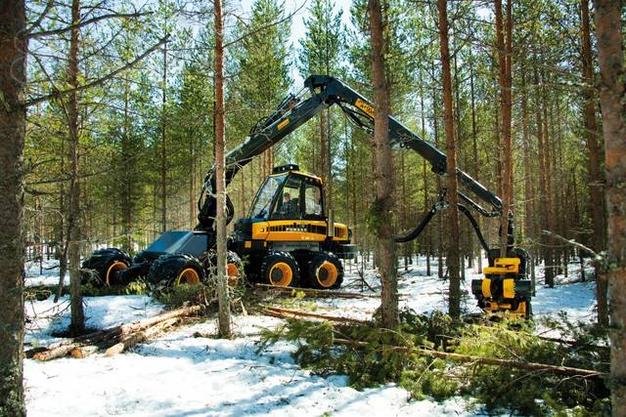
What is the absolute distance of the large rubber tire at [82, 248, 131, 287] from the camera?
39.9 feet

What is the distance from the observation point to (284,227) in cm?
1355

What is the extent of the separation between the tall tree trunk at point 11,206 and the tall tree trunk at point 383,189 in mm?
4059

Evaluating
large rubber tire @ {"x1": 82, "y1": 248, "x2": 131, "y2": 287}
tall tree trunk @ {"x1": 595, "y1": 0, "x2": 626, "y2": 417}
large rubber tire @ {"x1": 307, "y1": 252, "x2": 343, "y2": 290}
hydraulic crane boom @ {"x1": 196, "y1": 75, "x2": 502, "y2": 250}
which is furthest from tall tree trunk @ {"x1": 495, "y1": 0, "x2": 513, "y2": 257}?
large rubber tire @ {"x1": 82, "y1": 248, "x2": 131, "y2": 287}

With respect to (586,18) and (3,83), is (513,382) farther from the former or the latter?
(586,18)

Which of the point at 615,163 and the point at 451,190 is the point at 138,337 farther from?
the point at 615,163

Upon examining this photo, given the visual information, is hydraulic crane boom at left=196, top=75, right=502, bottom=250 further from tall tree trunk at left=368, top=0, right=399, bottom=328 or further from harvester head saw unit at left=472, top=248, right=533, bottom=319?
tall tree trunk at left=368, top=0, right=399, bottom=328

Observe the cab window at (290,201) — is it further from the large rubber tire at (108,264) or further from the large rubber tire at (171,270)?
the large rubber tire at (108,264)

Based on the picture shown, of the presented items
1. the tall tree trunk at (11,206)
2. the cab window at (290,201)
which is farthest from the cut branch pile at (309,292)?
the tall tree trunk at (11,206)

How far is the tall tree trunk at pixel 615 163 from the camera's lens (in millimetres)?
3014

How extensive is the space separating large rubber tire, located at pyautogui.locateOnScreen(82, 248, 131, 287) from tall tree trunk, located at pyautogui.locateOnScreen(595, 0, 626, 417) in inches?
439

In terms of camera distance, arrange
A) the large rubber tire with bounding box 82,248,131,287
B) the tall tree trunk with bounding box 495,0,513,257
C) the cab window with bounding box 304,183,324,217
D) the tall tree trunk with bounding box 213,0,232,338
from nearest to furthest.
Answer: the tall tree trunk with bounding box 213,0,232,338 < the tall tree trunk with bounding box 495,0,513,257 < the large rubber tire with bounding box 82,248,131,287 < the cab window with bounding box 304,183,324,217

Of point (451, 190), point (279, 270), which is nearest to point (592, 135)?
point (451, 190)

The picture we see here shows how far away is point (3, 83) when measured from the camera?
3.12 meters

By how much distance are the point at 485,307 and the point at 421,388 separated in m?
3.92
